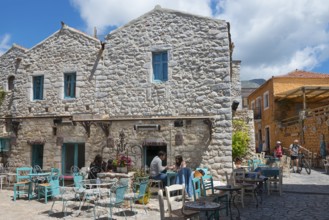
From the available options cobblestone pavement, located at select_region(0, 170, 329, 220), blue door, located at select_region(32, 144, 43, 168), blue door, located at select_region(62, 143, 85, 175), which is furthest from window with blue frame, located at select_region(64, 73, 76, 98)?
cobblestone pavement, located at select_region(0, 170, 329, 220)

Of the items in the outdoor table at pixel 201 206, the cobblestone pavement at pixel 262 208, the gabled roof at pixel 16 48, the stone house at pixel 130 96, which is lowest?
the cobblestone pavement at pixel 262 208

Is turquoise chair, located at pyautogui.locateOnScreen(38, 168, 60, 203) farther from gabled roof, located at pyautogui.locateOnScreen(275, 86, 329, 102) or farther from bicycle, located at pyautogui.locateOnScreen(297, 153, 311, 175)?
gabled roof, located at pyautogui.locateOnScreen(275, 86, 329, 102)

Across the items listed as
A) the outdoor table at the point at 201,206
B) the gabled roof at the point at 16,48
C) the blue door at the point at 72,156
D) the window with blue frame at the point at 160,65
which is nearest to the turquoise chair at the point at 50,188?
the blue door at the point at 72,156

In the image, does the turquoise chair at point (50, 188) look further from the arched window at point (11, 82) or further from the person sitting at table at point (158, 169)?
the arched window at point (11, 82)

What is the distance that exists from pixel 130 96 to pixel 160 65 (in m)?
1.48

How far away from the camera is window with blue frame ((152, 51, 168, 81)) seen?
33.9 ft

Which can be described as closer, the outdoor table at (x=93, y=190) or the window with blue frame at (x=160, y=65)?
the outdoor table at (x=93, y=190)

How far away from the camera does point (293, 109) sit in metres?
20.4

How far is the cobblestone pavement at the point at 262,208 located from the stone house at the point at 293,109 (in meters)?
7.61

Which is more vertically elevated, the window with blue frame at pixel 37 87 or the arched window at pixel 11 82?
the arched window at pixel 11 82

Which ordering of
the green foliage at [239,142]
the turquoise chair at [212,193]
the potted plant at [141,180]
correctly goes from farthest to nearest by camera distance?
the green foliage at [239,142], the potted plant at [141,180], the turquoise chair at [212,193]

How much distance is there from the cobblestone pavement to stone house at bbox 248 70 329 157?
7610 millimetres

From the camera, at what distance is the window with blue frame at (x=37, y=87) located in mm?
12016

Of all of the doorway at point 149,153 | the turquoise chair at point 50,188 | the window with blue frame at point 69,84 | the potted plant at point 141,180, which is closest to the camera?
the potted plant at point 141,180
